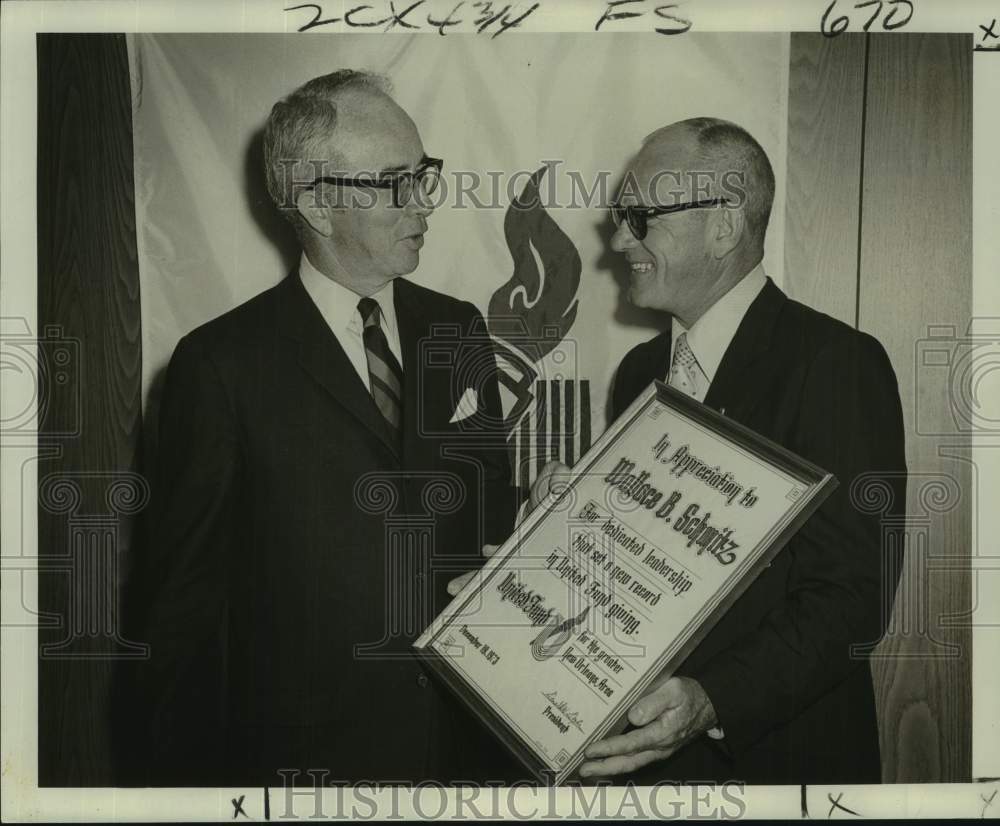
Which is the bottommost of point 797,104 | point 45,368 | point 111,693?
point 111,693

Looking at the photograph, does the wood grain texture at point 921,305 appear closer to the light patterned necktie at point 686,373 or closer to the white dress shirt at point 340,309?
the light patterned necktie at point 686,373

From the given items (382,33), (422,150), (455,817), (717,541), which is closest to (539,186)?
(422,150)

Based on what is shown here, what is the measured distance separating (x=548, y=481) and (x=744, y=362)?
43cm

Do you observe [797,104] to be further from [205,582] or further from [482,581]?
[205,582]

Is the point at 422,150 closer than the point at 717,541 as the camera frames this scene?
No

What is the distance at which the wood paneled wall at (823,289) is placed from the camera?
203 cm

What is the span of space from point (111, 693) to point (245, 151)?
1.07 m

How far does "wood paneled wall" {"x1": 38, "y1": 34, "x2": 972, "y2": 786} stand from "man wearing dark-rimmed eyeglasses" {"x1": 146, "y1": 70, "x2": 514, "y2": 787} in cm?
13

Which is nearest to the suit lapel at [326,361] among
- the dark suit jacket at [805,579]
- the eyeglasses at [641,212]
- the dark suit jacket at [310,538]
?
the dark suit jacket at [310,538]

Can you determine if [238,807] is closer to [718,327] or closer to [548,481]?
[548,481]

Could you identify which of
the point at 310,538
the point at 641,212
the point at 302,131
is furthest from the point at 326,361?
the point at 641,212

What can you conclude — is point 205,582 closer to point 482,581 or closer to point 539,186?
point 482,581

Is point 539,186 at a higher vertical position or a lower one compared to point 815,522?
higher

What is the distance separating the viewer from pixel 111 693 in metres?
2.04
